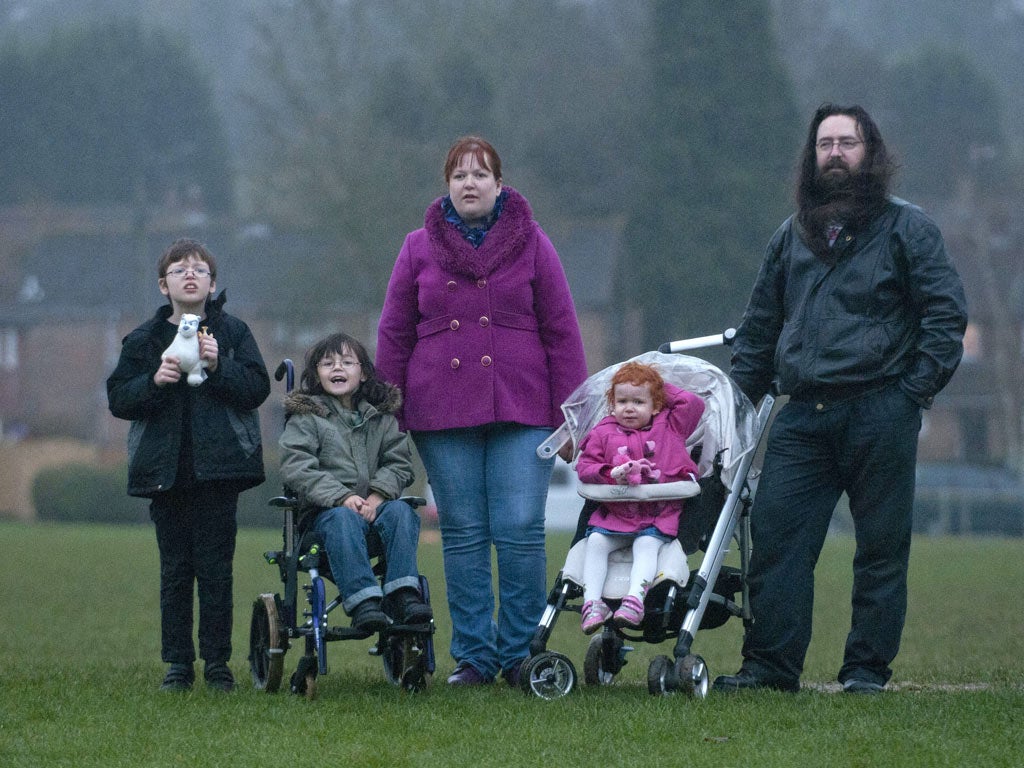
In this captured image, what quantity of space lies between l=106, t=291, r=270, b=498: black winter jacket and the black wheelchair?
0.25m

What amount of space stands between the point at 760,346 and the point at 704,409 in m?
0.36

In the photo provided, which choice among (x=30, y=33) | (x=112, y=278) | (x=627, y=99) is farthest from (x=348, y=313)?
(x=30, y=33)

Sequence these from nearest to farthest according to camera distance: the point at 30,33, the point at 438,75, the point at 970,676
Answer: the point at 970,676 → the point at 438,75 → the point at 30,33

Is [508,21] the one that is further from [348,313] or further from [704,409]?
[704,409]

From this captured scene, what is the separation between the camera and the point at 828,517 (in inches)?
279

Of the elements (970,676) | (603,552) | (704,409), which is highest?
(704,409)

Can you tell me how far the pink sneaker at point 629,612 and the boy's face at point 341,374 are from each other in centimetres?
154

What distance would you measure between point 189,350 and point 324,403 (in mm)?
623

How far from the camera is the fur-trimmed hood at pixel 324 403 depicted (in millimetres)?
7230

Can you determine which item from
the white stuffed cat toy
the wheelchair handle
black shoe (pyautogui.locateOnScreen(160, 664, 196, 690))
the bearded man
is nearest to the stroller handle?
the bearded man

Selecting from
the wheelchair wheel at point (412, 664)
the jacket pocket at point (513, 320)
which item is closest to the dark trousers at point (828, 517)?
the jacket pocket at point (513, 320)

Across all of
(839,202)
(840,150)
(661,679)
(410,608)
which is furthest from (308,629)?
(840,150)

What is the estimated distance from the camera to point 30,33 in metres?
80.4

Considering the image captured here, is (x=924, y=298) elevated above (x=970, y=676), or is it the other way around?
(x=924, y=298)
